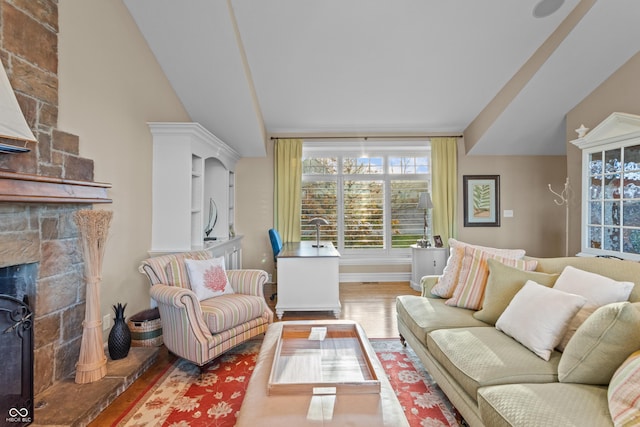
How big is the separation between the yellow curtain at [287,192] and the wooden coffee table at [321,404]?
3.56m

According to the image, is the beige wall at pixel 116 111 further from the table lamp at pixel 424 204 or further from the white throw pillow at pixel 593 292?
the table lamp at pixel 424 204

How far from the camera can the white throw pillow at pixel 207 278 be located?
2721mm

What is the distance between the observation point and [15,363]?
68.1 inches

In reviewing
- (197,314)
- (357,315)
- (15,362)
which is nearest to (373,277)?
(357,315)

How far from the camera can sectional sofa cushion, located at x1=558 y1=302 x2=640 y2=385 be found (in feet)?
4.47

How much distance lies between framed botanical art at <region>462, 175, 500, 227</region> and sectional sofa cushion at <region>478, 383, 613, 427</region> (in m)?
4.13

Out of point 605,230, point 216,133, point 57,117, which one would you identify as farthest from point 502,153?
point 57,117

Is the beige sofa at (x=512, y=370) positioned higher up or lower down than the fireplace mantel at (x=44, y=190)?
lower down

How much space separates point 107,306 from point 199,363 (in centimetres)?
103

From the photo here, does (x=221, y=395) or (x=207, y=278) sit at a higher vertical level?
(x=207, y=278)

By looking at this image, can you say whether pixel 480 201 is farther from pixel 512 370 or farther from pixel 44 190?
pixel 44 190

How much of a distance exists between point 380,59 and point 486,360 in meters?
3.20

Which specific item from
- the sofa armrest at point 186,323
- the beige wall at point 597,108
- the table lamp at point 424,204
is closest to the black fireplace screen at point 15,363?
the sofa armrest at point 186,323

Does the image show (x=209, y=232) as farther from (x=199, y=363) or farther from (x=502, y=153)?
(x=502, y=153)
